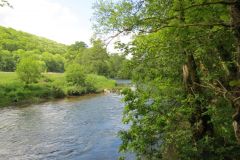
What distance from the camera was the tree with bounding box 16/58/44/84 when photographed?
1962 inches

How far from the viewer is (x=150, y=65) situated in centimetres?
1042

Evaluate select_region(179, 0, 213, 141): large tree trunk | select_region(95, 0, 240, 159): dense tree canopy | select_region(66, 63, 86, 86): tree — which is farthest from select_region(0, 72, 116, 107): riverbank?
A: select_region(179, 0, 213, 141): large tree trunk

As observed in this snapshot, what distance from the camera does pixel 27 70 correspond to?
50.2 m

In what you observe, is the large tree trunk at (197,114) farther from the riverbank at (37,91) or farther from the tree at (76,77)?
the tree at (76,77)

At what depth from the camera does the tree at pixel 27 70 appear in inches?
1962

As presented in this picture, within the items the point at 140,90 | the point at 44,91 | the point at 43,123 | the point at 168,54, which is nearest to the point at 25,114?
the point at 43,123

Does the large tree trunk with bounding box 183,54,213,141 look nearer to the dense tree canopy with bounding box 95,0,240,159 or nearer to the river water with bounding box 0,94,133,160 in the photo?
the dense tree canopy with bounding box 95,0,240,159

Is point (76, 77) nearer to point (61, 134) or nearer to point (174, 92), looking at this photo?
point (61, 134)

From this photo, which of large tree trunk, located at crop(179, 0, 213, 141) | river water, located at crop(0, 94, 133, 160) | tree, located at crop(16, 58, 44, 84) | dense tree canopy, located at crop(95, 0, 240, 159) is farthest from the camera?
tree, located at crop(16, 58, 44, 84)

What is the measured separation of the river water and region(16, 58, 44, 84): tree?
19074 millimetres

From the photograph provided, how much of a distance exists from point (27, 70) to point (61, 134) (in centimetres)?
3167

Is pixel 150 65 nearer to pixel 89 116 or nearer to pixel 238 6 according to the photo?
pixel 238 6

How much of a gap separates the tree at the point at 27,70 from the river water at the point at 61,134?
19.1 metres

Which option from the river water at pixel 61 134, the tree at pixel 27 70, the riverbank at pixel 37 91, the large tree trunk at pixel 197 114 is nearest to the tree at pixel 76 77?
the riverbank at pixel 37 91
